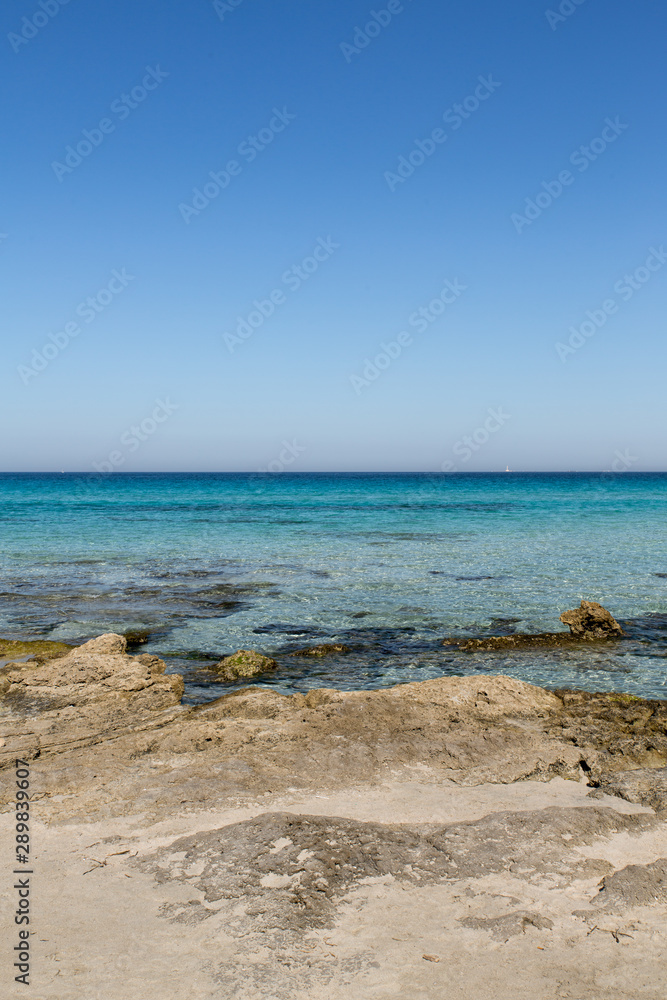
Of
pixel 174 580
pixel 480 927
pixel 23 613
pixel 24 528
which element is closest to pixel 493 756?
pixel 480 927

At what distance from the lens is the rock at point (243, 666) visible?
10883mm

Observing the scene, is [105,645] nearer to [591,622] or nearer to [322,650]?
[322,650]

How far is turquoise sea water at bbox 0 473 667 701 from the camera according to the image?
11719 millimetres

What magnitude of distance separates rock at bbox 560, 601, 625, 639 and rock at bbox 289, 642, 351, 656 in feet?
14.9

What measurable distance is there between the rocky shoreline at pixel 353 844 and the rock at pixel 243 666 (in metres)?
2.12

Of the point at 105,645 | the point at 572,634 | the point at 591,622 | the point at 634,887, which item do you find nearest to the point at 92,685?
the point at 105,645

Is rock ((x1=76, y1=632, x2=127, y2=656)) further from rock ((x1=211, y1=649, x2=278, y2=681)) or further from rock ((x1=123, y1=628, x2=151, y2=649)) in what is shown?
rock ((x1=123, y1=628, x2=151, y2=649))

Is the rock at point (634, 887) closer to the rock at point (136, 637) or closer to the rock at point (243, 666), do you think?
the rock at point (243, 666)

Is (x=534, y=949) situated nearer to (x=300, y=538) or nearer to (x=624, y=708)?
(x=624, y=708)

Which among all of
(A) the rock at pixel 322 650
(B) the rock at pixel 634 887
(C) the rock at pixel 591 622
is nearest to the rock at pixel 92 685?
(A) the rock at pixel 322 650

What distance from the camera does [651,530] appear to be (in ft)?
111

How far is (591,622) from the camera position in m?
13.4

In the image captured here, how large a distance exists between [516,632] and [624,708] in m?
5.49

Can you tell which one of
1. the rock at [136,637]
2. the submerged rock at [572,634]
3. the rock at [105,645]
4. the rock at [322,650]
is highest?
the rock at [105,645]
